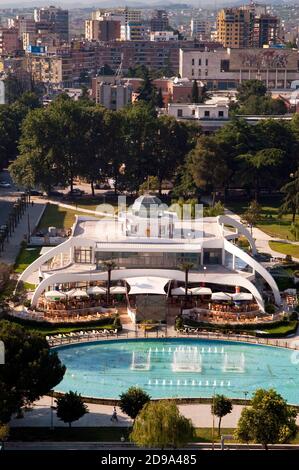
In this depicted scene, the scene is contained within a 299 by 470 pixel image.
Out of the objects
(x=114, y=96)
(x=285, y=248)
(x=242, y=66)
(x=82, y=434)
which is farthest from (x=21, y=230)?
(x=242, y=66)

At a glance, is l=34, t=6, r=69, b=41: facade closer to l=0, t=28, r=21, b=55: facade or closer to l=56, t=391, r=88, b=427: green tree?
l=0, t=28, r=21, b=55: facade

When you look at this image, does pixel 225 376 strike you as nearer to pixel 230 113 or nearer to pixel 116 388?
pixel 116 388

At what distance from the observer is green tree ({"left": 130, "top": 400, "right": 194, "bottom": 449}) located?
54.9 feet

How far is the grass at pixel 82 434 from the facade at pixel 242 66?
7287 cm

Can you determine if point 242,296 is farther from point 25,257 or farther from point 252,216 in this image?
point 252,216

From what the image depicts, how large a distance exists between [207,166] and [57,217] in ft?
26.7

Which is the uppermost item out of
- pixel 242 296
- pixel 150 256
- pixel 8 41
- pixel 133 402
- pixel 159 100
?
pixel 8 41

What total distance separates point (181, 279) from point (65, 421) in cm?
1093

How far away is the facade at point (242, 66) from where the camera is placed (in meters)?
88.8

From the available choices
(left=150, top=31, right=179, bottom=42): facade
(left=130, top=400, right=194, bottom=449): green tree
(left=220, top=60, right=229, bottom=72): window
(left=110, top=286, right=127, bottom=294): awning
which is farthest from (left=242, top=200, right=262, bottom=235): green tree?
(left=150, top=31, right=179, bottom=42): facade

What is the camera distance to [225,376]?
23344mm

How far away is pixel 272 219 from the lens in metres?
44.1

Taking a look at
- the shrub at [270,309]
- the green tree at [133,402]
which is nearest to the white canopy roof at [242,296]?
the shrub at [270,309]
